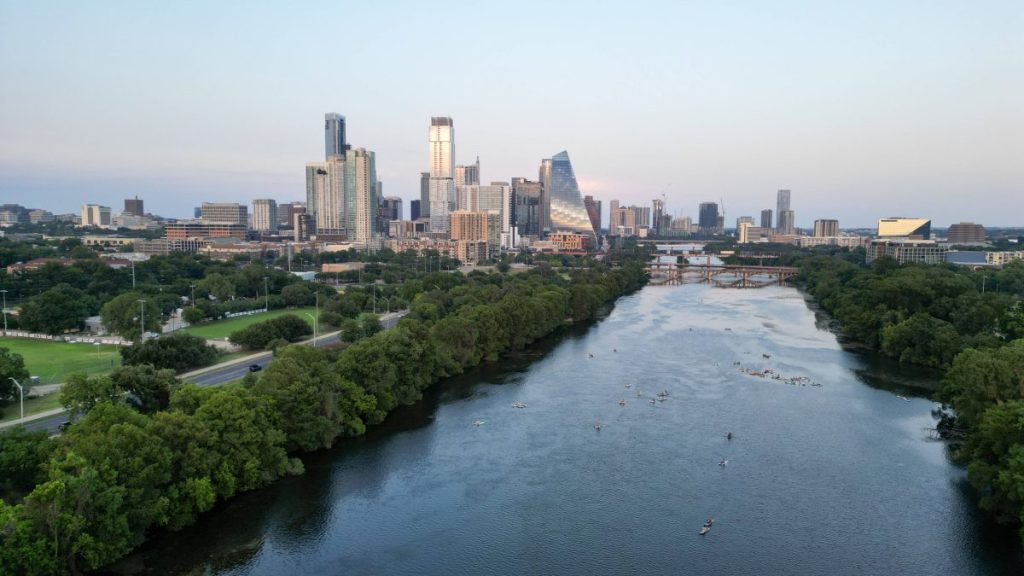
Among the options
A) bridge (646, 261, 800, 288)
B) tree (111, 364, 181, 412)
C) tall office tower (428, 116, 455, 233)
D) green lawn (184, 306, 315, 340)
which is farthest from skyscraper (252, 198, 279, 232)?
tree (111, 364, 181, 412)

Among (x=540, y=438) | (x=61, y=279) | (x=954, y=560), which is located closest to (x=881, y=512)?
(x=954, y=560)

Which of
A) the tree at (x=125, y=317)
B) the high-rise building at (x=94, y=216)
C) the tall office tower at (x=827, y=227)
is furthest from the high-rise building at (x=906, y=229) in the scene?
the high-rise building at (x=94, y=216)

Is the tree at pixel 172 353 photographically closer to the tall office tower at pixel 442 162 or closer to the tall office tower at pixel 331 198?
the tall office tower at pixel 331 198

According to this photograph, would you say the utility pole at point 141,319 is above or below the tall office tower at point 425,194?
below

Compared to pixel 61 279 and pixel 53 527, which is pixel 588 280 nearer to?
pixel 61 279

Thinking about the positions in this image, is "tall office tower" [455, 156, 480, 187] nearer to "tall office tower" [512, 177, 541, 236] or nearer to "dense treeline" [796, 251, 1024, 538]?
"tall office tower" [512, 177, 541, 236]

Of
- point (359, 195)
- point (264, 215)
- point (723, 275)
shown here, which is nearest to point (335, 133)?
point (264, 215)
